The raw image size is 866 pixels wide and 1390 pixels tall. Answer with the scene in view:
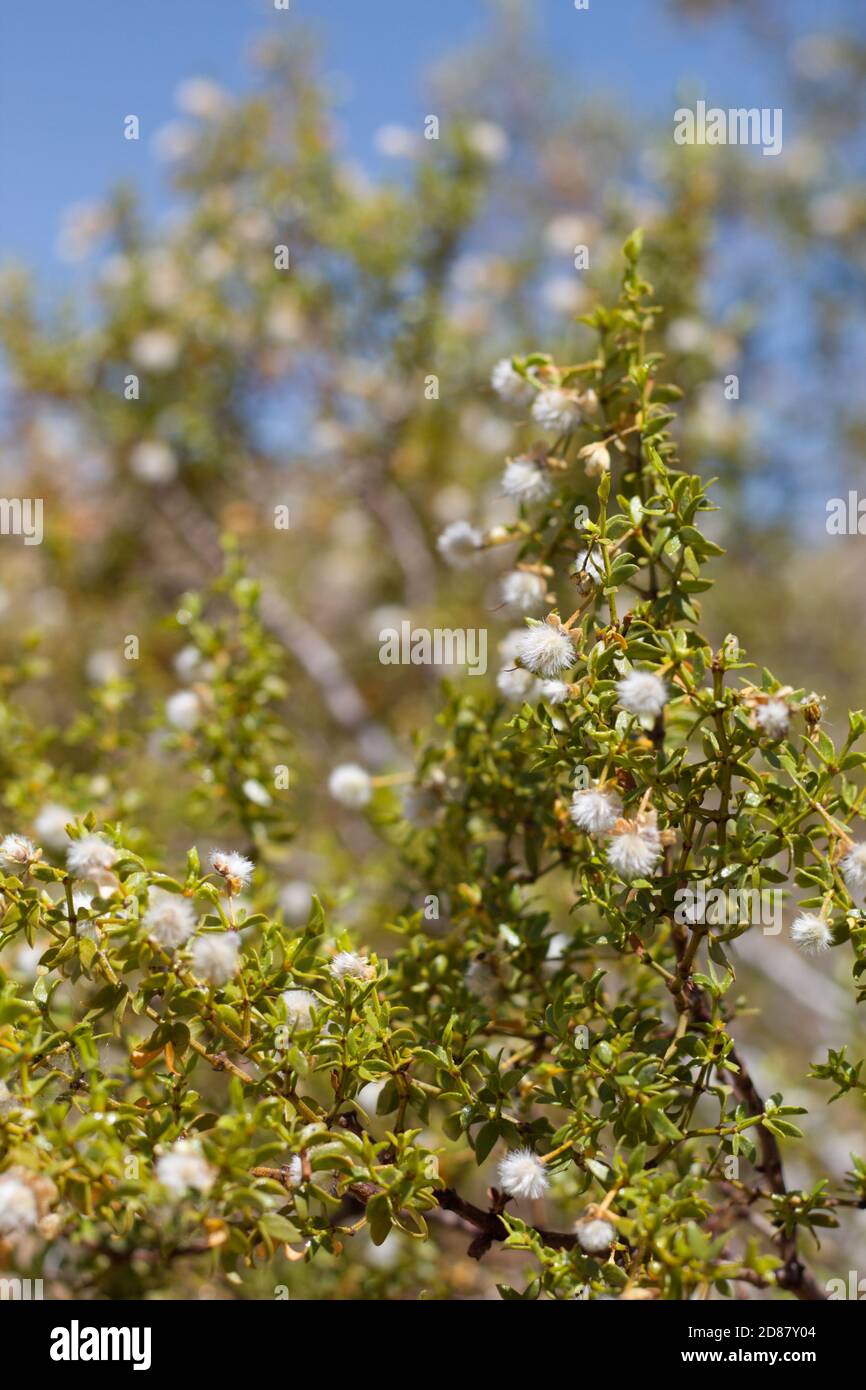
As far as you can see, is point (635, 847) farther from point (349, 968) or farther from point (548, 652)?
point (349, 968)

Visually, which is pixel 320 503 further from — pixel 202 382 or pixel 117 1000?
pixel 117 1000

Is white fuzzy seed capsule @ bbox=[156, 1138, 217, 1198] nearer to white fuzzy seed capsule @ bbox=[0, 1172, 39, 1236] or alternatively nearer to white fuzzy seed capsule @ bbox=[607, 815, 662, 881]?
white fuzzy seed capsule @ bbox=[0, 1172, 39, 1236]

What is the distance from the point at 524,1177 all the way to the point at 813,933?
1.51ft

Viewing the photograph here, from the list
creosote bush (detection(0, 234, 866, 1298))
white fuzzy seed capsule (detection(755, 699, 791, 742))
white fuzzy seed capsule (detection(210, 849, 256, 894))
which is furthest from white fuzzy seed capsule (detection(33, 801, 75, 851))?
white fuzzy seed capsule (detection(755, 699, 791, 742))

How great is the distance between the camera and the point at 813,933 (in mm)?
1149

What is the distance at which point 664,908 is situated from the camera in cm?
122

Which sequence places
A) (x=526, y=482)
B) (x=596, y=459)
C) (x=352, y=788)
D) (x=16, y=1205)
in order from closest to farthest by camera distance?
(x=16, y=1205) < (x=596, y=459) < (x=526, y=482) < (x=352, y=788)

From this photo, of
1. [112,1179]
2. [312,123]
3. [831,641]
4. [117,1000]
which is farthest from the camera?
[831,641]

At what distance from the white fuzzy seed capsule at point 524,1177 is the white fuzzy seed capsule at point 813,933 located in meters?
0.42

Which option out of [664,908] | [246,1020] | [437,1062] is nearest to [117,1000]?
[246,1020]

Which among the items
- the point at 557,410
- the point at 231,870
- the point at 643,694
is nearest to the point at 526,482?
the point at 557,410

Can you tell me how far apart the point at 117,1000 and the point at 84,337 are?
11.4 ft

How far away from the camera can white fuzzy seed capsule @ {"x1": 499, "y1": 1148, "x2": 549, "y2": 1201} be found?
1.17 meters

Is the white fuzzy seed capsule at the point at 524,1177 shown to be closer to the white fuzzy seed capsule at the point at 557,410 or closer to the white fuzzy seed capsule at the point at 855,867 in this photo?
the white fuzzy seed capsule at the point at 855,867
